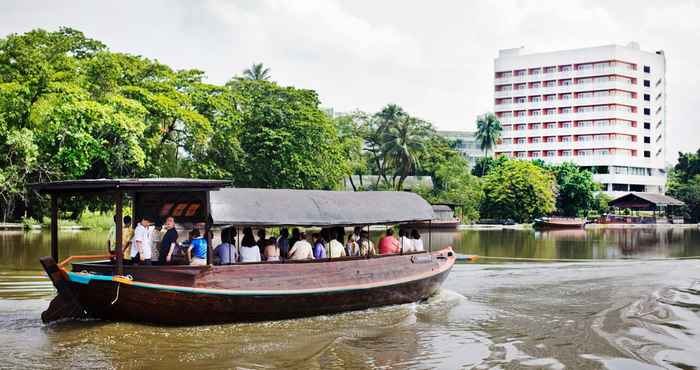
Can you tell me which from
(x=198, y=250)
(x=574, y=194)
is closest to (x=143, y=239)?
(x=198, y=250)

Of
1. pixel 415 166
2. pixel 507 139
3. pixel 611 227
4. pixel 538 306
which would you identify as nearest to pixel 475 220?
pixel 415 166

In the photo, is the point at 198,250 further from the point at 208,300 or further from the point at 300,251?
the point at 300,251

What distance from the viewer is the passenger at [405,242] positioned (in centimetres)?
1541

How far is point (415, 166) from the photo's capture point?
61.3m

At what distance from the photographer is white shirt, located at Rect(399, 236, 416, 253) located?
50.7ft

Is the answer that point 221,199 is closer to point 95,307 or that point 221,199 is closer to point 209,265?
point 209,265

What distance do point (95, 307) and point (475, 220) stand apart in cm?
5307

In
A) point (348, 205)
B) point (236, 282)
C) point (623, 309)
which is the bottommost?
point (623, 309)

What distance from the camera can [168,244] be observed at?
11.8 metres

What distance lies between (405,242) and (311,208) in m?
3.40

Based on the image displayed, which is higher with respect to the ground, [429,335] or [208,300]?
[208,300]

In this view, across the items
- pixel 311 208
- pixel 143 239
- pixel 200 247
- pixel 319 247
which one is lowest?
pixel 319 247

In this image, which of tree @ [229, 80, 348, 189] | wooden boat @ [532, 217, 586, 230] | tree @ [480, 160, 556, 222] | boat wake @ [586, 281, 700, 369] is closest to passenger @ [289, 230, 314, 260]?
boat wake @ [586, 281, 700, 369]

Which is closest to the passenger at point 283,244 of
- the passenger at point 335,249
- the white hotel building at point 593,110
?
the passenger at point 335,249
